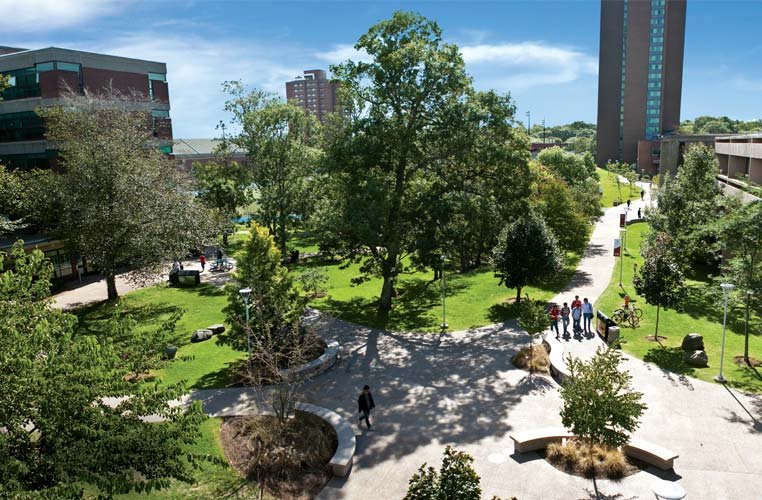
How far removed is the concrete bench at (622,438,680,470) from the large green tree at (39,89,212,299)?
21.3 m

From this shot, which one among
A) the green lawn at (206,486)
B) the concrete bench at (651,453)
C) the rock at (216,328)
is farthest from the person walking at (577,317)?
→ the green lawn at (206,486)

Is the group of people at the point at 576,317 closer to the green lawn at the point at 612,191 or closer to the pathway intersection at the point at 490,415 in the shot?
the pathway intersection at the point at 490,415

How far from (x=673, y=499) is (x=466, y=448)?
5.58 m

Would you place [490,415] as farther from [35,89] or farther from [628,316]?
[35,89]

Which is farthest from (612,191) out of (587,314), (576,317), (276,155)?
(576,317)

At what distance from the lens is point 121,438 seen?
7.70m

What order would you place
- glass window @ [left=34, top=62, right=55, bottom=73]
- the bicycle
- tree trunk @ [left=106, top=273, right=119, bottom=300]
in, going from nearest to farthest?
1. the bicycle
2. tree trunk @ [left=106, top=273, right=119, bottom=300]
3. glass window @ [left=34, top=62, right=55, bottom=73]

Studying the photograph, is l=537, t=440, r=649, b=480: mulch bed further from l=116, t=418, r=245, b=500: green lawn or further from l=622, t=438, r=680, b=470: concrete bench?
l=116, t=418, r=245, b=500: green lawn

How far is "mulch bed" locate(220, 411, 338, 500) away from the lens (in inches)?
501

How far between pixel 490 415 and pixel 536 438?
2.23m

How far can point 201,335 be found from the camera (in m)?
23.3

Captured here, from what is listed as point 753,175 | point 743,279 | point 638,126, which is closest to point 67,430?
point 743,279

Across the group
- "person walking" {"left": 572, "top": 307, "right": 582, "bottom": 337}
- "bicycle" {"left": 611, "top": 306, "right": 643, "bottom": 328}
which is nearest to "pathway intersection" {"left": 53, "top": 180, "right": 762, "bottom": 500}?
"person walking" {"left": 572, "top": 307, "right": 582, "bottom": 337}

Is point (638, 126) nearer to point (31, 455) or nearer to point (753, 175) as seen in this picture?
point (753, 175)
